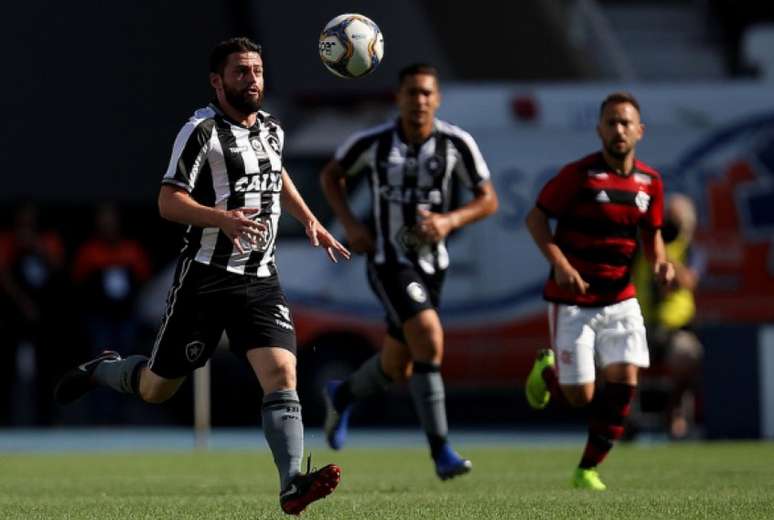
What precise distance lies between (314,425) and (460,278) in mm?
2138

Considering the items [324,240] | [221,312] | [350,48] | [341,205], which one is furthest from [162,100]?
[221,312]

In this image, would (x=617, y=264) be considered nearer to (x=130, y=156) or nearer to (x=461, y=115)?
(x=461, y=115)

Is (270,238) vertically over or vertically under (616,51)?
under

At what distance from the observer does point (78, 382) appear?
995 cm

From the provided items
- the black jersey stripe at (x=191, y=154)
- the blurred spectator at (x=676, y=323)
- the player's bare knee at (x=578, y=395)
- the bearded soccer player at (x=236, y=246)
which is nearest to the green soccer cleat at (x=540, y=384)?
the player's bare knee at (x=578, y=395)

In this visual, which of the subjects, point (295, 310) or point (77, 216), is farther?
point (77, 216)

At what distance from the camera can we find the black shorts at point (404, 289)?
1120cm

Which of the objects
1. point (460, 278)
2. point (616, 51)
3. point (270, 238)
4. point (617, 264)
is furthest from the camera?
point (616, 51)

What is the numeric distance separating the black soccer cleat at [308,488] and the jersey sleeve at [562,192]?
112 inches

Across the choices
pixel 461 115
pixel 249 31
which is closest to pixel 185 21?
pixel 249 31

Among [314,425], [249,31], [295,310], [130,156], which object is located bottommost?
[314,425]

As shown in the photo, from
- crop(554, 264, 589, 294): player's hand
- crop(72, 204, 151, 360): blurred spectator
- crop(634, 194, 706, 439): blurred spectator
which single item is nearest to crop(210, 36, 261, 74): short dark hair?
crop(554, 264, 589, 294): player's hand

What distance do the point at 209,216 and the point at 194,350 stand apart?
0.80m

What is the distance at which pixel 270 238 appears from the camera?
8609 millimetres
